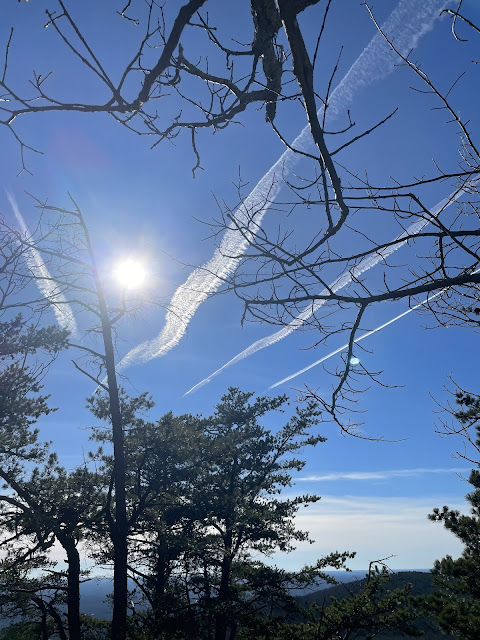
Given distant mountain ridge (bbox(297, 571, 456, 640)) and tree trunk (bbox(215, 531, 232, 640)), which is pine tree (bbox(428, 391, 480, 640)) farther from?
tree trunk (bbox(215, 531, 232, 640))

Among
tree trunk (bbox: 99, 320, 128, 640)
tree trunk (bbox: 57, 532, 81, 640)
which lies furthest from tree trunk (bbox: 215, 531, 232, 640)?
tree trunk (bbox: 99, 320, 128, 640)

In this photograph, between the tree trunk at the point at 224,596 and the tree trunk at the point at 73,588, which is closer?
the tree trunk at the point at 73,588

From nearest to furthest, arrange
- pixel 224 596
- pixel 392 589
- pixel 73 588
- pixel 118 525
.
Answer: pixel 118 525 → pixel 73 588 → pixel 224 596 → pixel 392 589

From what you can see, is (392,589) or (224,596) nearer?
(224,596)

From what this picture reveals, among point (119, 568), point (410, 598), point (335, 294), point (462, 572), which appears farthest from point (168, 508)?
point (335, 294)

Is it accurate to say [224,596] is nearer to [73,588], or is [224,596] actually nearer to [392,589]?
[73,588]

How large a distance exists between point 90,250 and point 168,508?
909cm

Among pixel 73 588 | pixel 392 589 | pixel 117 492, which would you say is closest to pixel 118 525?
pixel 117 492

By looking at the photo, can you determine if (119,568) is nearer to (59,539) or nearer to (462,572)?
(59,539)

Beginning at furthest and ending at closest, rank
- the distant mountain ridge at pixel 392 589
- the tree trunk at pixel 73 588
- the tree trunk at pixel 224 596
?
the tree trunk at pixel 224 596 < the tree trunk at pixel 73 588 < the distant mountain ridge at pixel 392 589

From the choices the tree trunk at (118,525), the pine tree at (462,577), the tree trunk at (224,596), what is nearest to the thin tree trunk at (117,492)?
the tree trunk at (118,525)

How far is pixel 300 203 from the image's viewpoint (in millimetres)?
2408

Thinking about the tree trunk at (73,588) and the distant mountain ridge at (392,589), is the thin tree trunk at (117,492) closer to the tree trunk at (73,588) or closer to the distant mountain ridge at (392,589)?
the tree trunk at (73,588)

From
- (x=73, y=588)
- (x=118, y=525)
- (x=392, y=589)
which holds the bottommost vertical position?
(x=392, y=589)
